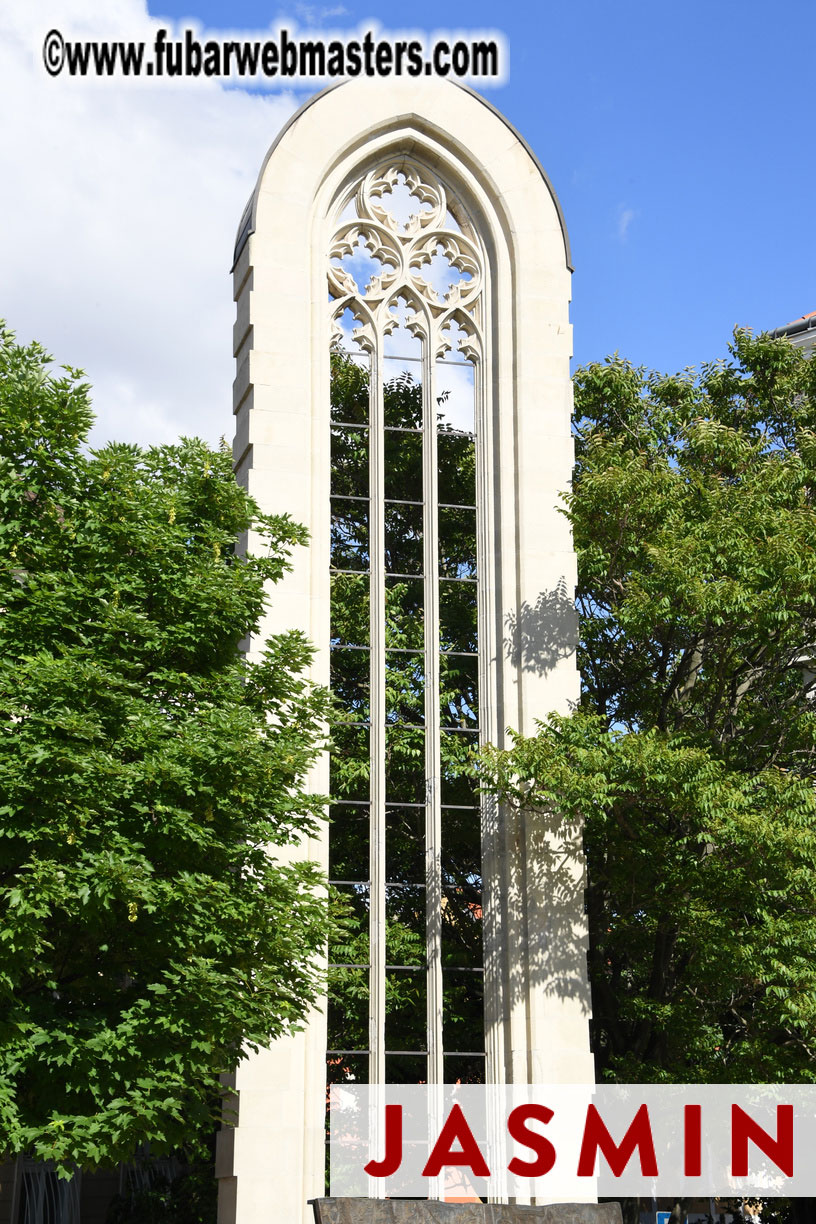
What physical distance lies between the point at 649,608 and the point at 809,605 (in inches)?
91.6

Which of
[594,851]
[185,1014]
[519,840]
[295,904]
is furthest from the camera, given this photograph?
[594,851]

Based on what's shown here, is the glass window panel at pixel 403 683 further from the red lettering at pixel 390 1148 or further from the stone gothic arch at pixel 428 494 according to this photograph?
the red lettering at pixel 390 1148

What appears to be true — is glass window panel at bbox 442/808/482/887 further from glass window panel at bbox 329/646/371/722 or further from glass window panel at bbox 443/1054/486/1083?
glass window panel at bbox 443/1054/486/1083

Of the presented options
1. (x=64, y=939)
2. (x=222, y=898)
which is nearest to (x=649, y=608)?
(x=222, y=898)

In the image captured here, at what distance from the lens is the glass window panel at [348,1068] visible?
877 inches

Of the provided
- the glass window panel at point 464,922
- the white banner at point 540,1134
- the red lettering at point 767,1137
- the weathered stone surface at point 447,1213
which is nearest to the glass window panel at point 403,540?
the glass window panel at point 464,922

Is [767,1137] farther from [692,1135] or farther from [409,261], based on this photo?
[409,261]

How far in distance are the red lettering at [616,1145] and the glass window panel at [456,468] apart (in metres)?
10.5

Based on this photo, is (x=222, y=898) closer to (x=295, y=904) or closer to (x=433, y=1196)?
(x=295, y=904)

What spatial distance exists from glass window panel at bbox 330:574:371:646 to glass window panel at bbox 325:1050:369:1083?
6508mm

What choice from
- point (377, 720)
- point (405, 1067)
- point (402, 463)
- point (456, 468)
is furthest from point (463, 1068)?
point (402, 463)

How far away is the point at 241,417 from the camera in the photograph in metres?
24.5

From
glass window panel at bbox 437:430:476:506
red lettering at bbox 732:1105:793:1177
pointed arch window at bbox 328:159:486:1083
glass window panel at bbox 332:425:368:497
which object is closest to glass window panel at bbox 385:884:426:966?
pointed arch window at bbox 328:159:486:1083

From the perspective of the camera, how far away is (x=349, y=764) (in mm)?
23156
